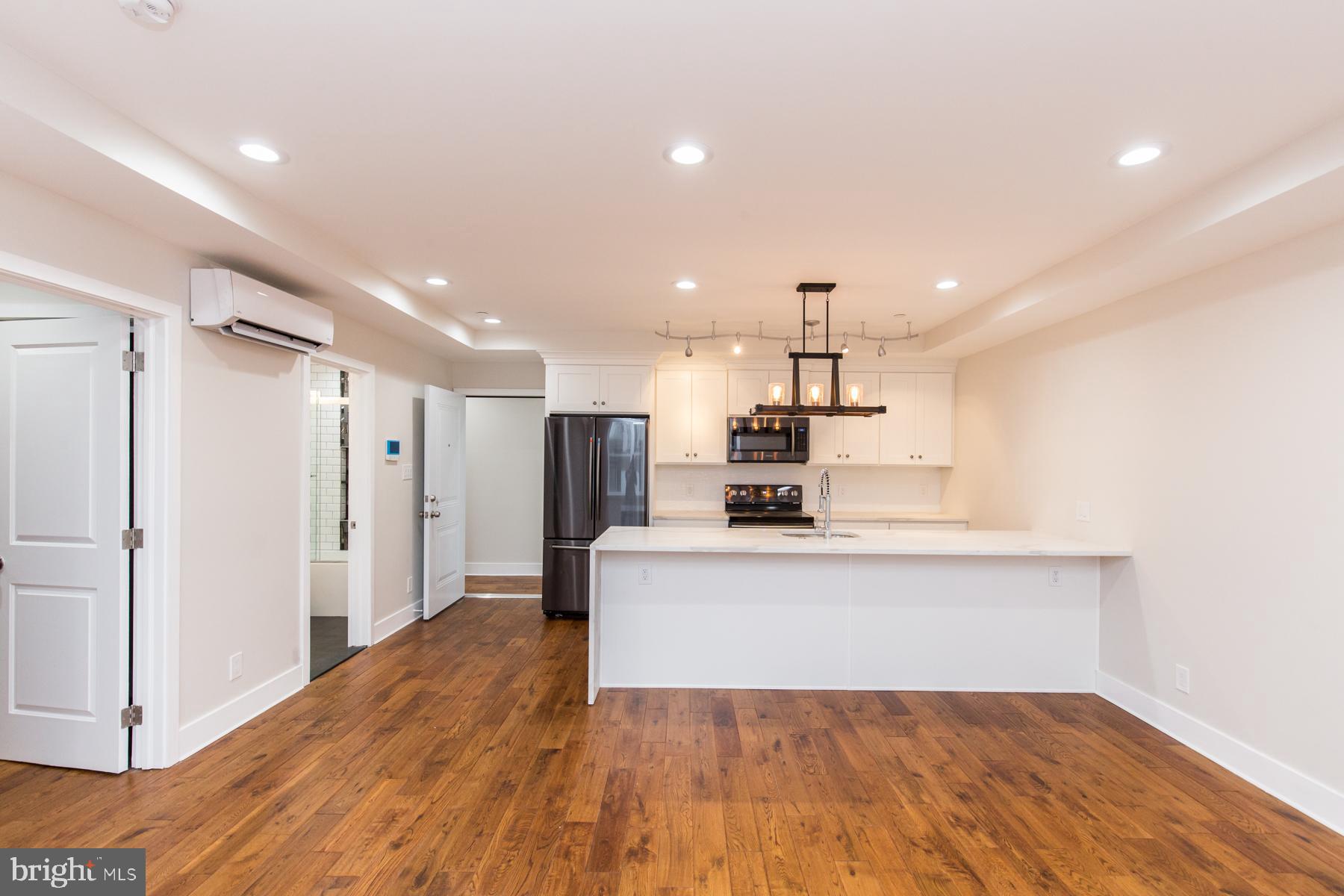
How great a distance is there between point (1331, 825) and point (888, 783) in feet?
5.27

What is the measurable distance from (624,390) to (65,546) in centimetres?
394

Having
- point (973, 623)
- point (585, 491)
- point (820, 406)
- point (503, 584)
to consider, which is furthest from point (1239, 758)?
point (503, 584)

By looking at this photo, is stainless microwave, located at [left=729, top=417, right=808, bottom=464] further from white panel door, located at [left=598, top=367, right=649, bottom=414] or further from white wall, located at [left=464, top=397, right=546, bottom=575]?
white wall, located at [left=464, top=397, right=546, bottom=575]

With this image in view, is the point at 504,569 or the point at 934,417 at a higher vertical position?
the point at 934,417

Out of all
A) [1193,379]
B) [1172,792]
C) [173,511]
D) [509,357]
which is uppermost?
[509,357]

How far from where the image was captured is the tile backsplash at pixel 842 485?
648 centimetres

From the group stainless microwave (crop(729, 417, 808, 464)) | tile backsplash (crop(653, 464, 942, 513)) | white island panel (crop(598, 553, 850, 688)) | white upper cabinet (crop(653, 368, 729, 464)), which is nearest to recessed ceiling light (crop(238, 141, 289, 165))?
white island panel (crop(598, 553, 850, 688))

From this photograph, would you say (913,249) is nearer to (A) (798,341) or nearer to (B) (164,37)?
(A) (798,341)

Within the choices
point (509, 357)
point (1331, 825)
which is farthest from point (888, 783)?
point (509, 357)

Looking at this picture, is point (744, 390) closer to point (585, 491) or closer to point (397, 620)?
point (585, 491)

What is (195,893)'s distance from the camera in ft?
6.86

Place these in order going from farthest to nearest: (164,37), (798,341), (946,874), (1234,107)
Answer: (798,341) → (946,874) → (1234,107) → (164,37)

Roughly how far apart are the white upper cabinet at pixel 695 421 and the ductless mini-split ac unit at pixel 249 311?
10.4ft

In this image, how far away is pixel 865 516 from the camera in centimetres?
613
